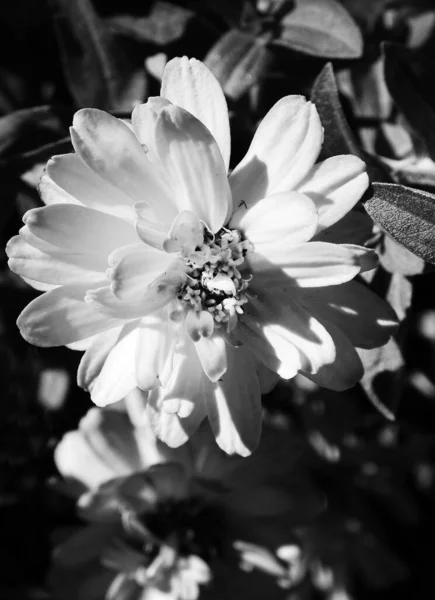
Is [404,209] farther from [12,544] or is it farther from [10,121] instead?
[12,544]

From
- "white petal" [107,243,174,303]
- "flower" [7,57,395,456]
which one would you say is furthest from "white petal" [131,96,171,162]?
"white petal" [107,243,174,303]

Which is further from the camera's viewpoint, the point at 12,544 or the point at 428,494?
the point at 428,494

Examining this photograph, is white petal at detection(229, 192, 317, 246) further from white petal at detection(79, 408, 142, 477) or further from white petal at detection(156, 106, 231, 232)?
white petal at detection(79, 408, 142, 477)

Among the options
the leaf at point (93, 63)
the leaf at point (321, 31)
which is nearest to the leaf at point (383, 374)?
the leaf at point (321, 31)

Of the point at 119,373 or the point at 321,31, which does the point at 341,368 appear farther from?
the point at 321,31

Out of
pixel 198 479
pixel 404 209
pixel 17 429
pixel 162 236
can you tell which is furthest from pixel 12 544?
pixel 404 209

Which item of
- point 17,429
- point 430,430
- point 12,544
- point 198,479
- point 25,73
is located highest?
point 25,73

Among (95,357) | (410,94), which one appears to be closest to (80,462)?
(95,357)
